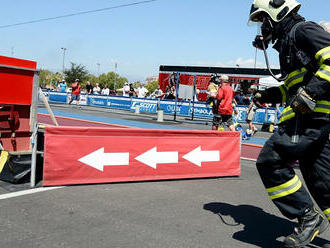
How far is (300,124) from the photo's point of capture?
9.69 feet

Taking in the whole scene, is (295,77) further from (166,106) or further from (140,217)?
(166,106)

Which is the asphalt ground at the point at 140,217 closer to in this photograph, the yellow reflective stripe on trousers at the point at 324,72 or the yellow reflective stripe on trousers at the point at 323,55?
the yellow reflective stripe on trousers at the point at 324,72

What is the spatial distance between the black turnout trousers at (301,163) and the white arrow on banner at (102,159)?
2568mm

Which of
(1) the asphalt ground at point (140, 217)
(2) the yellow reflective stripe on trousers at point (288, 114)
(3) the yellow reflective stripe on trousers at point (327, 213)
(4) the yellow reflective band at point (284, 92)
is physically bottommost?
(1) the asphalt ground at point (140, 217)

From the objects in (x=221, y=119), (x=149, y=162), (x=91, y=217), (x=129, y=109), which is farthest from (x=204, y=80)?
(x=91, y=217)

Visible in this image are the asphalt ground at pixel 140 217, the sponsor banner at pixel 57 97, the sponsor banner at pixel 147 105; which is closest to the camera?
the asphalt ground at pixel 140 217

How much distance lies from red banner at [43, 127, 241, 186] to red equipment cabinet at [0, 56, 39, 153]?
112 cm

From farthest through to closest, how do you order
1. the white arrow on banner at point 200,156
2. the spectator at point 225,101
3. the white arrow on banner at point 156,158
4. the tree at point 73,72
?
the tree at point 73,72
the spectator at point 225,101
the white arrow on banner at point 200,156
the white arrow on banner at point 156,158

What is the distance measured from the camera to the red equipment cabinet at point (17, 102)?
5.80m

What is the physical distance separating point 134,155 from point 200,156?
3.73 ft

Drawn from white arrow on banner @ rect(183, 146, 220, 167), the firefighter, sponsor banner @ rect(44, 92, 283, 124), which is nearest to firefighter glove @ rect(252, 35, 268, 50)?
the firefighter

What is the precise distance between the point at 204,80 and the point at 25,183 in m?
26.3

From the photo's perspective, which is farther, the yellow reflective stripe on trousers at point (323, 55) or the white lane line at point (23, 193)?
the white lane line at point (23, 193)

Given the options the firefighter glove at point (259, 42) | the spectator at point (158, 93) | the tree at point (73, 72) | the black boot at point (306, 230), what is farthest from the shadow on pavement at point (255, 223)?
the tree at point (73, 72)
